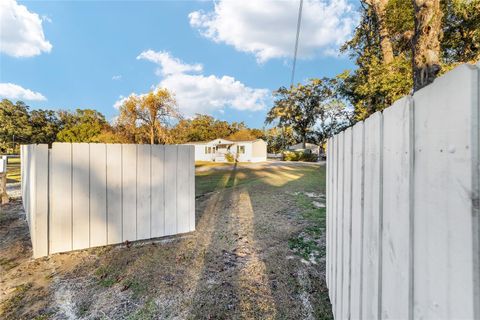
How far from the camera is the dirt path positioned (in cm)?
223

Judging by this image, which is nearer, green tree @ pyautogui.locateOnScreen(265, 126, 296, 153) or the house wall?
the house wall

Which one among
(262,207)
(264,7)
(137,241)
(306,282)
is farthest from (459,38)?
(137,241)

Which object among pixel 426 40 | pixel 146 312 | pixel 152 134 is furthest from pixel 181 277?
pixel 152 134

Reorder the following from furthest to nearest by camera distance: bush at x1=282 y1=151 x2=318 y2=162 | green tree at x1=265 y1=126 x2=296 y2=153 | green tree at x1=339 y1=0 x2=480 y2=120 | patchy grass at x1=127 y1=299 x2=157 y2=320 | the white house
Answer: green tree at x1=265 y1=126 x2=296 y2=153, the white house, bush at x1=282 y1=151 x2=318 y2=162, green tree at x1=339 y1=0 x2=480 y2=120, patchy grass at x1=127 y1=299 x2=157 y2=320

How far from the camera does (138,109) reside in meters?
23.7

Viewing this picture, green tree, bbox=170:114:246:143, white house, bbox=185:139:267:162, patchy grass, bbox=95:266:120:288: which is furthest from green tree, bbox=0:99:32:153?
patchy grass, bbox=95:266:120:288

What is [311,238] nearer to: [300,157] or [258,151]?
[300,157]

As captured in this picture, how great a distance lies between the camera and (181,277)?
9.14 ft

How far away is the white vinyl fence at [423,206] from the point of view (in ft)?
1.82

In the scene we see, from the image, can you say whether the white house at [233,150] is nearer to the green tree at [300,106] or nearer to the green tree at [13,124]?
the green tree at [300,106]

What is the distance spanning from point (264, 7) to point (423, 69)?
24.9 ft

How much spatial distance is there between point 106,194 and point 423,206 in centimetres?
384

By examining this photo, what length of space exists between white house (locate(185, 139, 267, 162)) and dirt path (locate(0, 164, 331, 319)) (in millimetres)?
25658

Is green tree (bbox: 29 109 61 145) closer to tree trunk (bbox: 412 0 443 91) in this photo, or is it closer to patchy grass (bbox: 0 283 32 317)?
patchy grass (bbox: 0 283 32 317)
